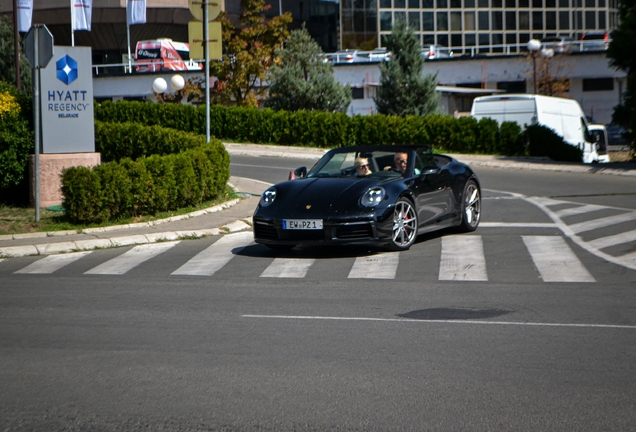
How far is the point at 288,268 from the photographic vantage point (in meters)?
10.6

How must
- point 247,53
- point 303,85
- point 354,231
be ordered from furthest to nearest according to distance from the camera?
point 247,53, point 303,85, point 354,231

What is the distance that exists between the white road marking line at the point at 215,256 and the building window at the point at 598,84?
157ft

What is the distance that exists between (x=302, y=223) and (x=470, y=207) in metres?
3.41

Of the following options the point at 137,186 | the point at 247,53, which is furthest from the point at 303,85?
the point at 137,186

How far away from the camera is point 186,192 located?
50.6 ft

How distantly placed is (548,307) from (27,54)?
31.4ft

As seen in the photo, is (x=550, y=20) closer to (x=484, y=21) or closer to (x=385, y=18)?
(x=484, y=21)

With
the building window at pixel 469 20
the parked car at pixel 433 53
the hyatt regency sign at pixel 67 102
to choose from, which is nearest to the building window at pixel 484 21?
the building window at pixel 469 20

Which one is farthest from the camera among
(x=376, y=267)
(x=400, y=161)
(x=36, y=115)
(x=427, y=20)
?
(x=427, y=20)

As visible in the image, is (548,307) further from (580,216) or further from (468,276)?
(580,216)

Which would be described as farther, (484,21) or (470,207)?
(484,21)

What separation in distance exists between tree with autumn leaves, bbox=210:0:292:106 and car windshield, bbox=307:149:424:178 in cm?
2982

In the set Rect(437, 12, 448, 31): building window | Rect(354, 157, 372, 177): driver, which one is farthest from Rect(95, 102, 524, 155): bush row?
Rect(437, 12, 448, 31): building window

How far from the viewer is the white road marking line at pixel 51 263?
35.3 ft
